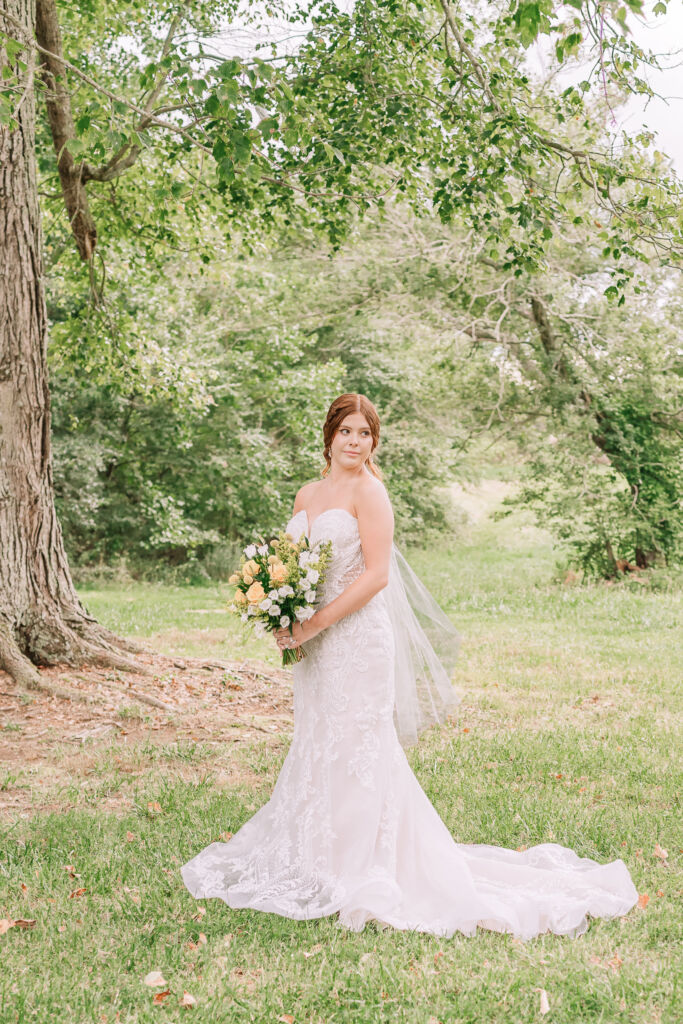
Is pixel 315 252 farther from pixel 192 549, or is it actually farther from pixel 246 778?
pixel 246 778

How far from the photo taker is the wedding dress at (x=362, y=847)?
411cm

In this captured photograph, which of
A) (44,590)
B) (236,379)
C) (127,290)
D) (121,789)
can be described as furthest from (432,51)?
(236,379)

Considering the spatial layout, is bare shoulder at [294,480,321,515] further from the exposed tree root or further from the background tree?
the exposed tree root

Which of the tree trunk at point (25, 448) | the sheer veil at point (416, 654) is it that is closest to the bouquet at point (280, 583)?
the sheer veil at point (416, 654)

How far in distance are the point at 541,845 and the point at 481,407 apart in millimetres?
14461

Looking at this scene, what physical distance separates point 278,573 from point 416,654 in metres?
1.16

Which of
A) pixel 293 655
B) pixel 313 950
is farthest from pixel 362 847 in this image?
pixel 293 655

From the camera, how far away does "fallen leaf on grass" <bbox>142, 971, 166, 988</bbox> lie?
350cm

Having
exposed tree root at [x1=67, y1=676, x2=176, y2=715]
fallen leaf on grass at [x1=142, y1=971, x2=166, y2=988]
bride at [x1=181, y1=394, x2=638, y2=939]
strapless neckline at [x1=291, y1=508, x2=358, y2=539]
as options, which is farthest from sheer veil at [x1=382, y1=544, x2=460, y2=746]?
exposed tree root at [x1=67, y1=676, x2=176, y2=715]

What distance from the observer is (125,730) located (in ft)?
23.7

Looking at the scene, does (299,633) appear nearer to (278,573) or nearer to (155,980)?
(278,573)

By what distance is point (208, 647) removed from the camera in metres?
11.4

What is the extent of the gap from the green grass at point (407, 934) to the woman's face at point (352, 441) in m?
2.17

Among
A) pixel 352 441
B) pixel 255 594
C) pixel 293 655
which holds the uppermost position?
pixel 352 441
